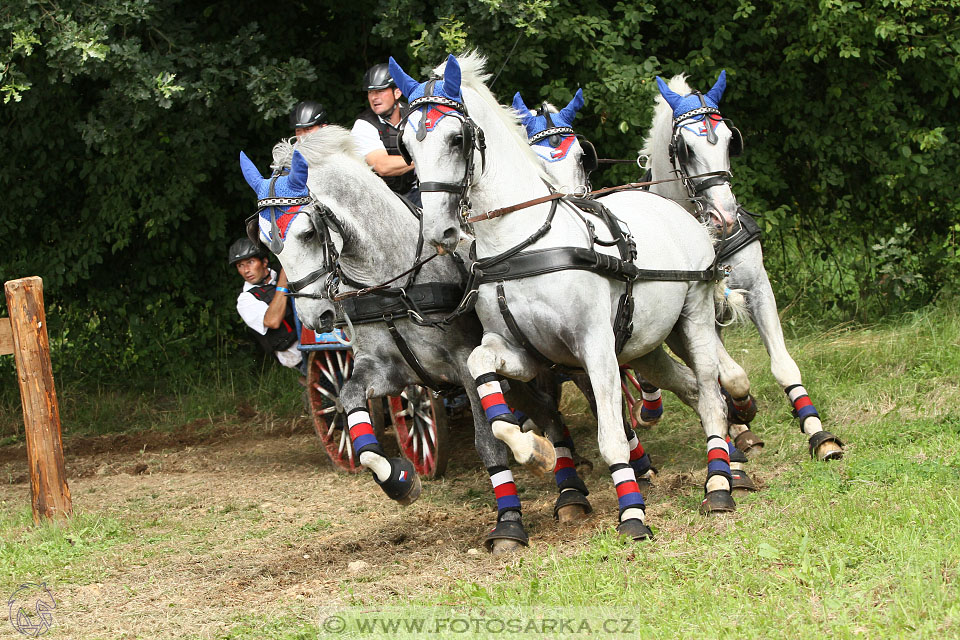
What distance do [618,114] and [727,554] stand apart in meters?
5.04

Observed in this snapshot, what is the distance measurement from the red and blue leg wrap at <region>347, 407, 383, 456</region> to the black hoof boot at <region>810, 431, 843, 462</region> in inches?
102

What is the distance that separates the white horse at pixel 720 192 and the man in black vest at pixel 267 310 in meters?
3.04

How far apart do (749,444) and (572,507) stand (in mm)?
1662

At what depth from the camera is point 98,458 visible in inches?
338

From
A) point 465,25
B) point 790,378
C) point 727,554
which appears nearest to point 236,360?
point 465,25

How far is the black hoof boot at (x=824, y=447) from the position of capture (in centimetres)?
581

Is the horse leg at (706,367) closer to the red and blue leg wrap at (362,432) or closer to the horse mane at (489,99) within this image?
the horse mane at (489,99)

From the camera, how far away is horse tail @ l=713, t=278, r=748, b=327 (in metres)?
5.88

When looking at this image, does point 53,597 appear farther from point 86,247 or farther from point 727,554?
point 86,247

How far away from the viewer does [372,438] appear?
16.7 ft

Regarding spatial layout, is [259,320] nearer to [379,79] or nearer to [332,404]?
[332,404]

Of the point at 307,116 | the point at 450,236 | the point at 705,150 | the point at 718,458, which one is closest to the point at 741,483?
the point at 718,458

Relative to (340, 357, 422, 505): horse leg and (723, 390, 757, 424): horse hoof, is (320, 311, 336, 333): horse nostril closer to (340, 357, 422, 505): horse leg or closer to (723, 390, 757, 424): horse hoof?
(340, 357, 422, 505): horse leg

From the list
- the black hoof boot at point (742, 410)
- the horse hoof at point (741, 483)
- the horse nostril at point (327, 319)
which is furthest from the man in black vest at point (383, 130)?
the horse hoof at point (741, 483)
